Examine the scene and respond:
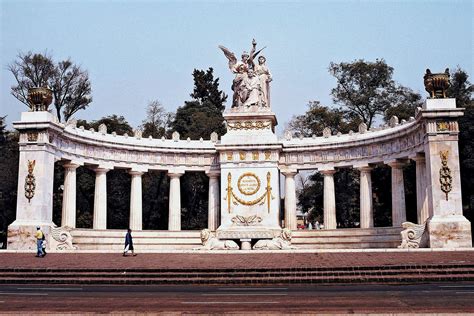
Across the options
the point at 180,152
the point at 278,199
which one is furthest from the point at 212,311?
the point at 180,152

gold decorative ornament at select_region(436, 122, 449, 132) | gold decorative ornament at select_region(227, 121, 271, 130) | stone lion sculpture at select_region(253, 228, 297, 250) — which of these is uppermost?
gold decorative ornament at select_region(227, 121, 271, 130)

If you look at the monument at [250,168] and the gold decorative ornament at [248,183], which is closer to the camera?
the monument at [250,168]

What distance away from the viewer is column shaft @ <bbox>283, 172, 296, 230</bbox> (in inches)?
2021

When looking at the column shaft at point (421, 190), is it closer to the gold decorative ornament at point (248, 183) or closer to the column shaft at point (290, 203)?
the column shaft at point (290, 203)

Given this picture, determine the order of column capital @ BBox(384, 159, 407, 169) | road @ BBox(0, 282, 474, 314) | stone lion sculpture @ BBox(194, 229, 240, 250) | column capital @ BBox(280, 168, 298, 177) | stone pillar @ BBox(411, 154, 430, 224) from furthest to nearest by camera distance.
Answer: column capital @ BBox(280, 168, 298, 177) < column capital @ BBox(384, 159, 407, 169) < stone lion sculpture @ BBox(194, 229, 240, 250) < stone pillar @ BBox(411, 154, 430, 224) < road @ BBox(0, 282, 474, 314)

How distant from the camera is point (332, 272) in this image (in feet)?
76.5

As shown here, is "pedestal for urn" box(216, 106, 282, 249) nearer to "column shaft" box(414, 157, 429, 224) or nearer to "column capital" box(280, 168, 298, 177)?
"column capital" box(280, 168, 298, 177)

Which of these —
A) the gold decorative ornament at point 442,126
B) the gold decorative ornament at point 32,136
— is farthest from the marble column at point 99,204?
the gold decorative ornament at point 442,126

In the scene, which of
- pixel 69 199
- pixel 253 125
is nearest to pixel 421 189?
pixel 253 125

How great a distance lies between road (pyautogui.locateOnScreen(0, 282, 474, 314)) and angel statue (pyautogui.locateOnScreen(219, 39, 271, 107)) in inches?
1163

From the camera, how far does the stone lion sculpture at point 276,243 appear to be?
41.9 metres

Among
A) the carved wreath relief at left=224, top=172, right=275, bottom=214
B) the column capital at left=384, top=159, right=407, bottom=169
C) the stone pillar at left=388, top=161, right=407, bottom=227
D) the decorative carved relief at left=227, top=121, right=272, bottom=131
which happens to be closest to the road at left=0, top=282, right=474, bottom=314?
the carved wreath relief at left=224, top=172, right=275, bottom=214

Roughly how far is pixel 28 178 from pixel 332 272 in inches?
1018

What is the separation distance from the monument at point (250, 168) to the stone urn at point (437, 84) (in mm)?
67
